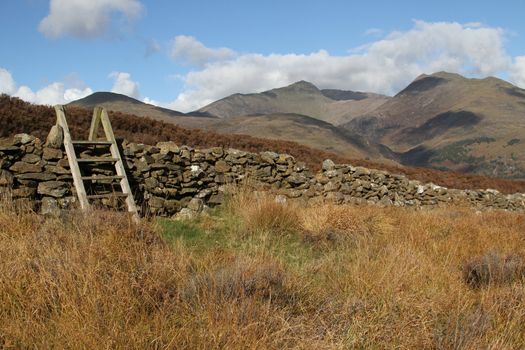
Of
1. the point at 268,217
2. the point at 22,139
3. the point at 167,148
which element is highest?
the point at 22,139

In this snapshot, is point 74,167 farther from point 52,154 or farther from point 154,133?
point 154,133

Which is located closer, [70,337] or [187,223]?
[70,337]

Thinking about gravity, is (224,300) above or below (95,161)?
below

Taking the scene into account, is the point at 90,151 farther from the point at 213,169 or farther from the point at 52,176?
the point at 213,169

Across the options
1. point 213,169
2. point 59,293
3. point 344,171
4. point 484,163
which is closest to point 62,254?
point 59,293

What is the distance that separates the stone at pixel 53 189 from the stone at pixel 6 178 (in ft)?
1.38

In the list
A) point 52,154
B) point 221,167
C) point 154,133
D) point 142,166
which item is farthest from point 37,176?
point 154,133

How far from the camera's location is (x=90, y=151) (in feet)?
24.8

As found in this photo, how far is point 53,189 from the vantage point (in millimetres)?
6844

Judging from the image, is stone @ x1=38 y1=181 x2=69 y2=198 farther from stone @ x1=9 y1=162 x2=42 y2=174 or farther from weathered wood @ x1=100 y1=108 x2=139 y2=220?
weathered wood @ x1=100 y1=108 x2=139 y2=220

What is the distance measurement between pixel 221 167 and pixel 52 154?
3539 millimetres

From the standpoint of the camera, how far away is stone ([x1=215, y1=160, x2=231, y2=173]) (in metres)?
9.35

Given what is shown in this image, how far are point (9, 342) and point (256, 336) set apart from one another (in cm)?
143

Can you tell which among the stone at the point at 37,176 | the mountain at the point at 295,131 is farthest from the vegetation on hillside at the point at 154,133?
the mountain at the point at 295,131
